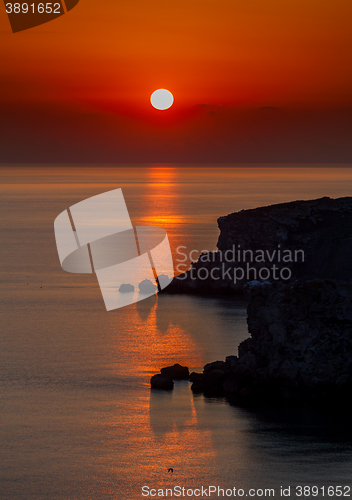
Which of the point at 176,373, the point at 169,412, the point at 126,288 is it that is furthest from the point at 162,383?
the point at 126,288

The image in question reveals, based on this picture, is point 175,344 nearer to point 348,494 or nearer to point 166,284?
point 166,284

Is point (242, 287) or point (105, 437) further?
point (242, 287)

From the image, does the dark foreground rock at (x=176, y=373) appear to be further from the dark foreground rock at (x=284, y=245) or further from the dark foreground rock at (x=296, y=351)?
the dark foreground rock at (x=284, y=245)

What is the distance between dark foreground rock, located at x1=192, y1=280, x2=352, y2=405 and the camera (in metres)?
33.3

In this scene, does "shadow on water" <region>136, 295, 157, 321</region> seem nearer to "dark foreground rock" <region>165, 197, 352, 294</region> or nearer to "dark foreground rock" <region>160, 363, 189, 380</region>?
"dark foreground rock" <region>165, 197, 352, 294</region>

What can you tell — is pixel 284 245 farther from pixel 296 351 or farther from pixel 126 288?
pixel 296 351

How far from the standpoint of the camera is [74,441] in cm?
3020

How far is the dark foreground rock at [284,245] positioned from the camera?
65.6 m

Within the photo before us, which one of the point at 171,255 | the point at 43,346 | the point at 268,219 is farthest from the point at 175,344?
the point at 171,255

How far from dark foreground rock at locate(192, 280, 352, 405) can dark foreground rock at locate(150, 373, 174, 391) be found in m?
1.50

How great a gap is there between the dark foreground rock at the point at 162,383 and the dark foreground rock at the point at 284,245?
28.2m

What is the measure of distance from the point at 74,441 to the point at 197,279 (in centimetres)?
3483

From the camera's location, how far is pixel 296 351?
111 ft

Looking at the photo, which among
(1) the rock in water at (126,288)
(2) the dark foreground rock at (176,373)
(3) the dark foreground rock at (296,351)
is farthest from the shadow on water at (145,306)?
(3) the dark foreground rock at (296,351)
